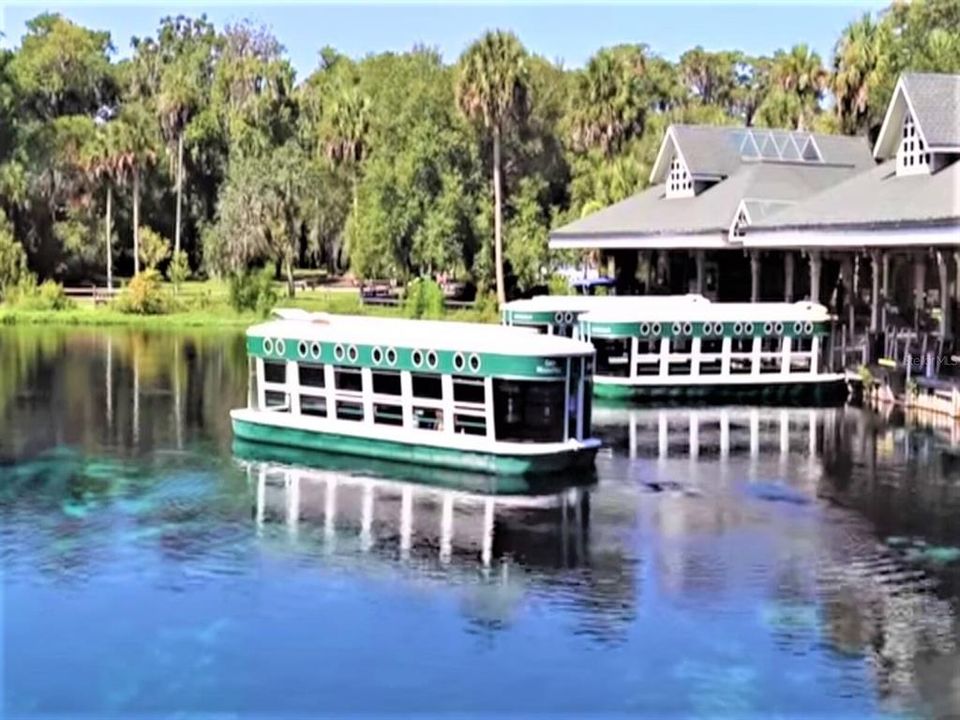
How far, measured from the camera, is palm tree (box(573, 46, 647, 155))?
201ft

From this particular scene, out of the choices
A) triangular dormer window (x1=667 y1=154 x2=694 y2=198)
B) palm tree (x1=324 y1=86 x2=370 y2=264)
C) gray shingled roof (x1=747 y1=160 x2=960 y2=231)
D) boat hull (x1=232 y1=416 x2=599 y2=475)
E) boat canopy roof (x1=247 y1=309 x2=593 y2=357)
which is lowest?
boat hull (x1=232 y1=416 x2=599 y2=475)

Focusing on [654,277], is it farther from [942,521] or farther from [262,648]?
[262,648]

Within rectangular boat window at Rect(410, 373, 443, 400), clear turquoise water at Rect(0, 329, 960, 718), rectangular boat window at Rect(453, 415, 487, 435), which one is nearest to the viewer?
clear turquoise water at Rect(0, 329, 960, 718)

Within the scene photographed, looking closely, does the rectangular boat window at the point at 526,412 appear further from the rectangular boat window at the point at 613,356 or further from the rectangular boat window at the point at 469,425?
the rectangular boat window at the point at 613,356

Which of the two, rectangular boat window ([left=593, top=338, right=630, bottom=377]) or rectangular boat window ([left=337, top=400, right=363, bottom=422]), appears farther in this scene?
rectangular boat window ([left=593, top=338, right=630, bottom=377])

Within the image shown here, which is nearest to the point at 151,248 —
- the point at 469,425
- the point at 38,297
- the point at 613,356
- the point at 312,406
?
the point at 38,297

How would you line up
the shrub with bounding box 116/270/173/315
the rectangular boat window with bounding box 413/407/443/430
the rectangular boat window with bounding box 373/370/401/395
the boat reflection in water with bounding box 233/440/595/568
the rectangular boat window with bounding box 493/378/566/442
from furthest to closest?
the shrub with bounding box 116/270/173/315 < the rectangular boat window with bounding box 373/370/401/395 < the rectangular boat window with bounding box 413/407/443/430 < the rectangular boat window with bounding box 493/378/566/442 < the boat reflection in water with bounding box 233/440/595/568

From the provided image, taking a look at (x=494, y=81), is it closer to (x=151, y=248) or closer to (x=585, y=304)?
(x=585, y=304)

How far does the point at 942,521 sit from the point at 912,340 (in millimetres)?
16150

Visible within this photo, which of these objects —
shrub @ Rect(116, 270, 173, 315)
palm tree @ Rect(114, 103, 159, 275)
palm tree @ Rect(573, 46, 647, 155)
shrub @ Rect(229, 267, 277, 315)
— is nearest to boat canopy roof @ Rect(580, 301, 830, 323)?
palm tree @ Rect(573, 46, 647, 155)

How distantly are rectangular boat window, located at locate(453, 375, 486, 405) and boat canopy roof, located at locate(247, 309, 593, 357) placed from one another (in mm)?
571

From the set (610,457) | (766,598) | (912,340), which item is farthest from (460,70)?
(766,598)

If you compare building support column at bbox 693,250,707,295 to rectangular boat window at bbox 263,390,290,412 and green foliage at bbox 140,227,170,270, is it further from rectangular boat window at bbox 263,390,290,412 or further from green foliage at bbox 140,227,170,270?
green foliage at bbox 140,227,170,270

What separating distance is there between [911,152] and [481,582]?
25.2 meters
